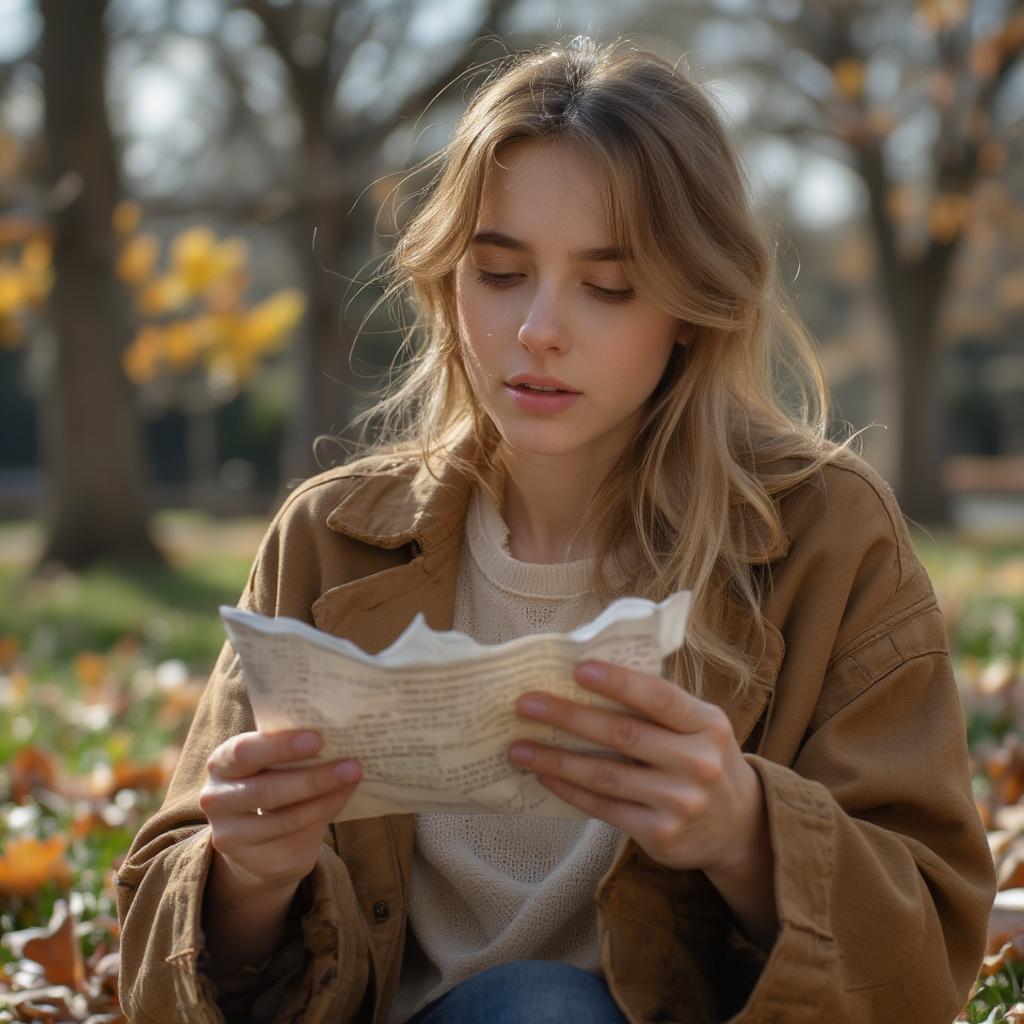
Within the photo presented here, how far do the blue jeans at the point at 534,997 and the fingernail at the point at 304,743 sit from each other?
0.41 m

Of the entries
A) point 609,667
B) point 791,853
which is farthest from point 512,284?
point 791,853

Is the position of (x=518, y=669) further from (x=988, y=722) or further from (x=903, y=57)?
(x=903, y=57)

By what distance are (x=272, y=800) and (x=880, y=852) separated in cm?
72

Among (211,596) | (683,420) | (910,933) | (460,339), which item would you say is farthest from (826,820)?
(211,596)

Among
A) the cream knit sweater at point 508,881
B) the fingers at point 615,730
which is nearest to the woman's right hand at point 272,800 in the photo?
the fingers at point 615,730

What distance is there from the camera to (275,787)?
5.15ft

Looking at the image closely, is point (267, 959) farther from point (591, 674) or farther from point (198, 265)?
point (198, 265)

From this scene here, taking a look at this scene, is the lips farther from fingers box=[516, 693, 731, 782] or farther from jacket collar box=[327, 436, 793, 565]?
fingers box=[516, 693, 731, 782]

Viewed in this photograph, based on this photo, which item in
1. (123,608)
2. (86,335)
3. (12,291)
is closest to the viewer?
(123,608)

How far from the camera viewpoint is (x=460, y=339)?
2.29 meters

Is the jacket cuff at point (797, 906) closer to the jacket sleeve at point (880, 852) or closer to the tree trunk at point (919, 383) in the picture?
the jacket sleeve at point (880, 852)

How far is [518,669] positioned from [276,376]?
28410mm

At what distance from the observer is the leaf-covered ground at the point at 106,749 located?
2447mm

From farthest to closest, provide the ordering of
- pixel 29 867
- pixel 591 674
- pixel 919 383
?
1. pixel 919 383
2. pixel 29 867
3. pixel 591 674
